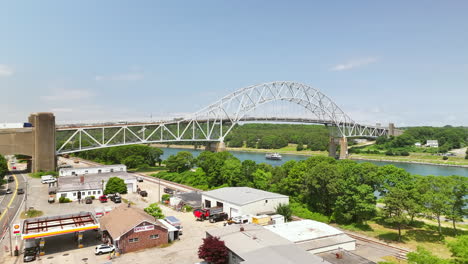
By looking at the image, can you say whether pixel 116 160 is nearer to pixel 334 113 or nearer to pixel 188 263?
pixel 188 263

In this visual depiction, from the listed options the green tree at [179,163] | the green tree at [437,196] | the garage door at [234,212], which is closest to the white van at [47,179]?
the green tree at [179,163]

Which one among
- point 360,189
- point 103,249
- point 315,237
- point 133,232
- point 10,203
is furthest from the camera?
point 10,203

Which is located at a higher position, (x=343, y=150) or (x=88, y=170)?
(x=343, y=150)

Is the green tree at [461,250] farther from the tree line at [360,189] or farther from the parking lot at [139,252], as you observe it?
the parking lot at [139,252]

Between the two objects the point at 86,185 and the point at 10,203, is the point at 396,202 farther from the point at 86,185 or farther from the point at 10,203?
the point at 10,203

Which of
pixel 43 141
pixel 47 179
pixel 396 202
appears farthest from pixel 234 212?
pixel 43 141

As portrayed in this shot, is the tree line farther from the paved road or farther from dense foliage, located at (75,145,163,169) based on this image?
dense foliage, located at (75,145,163,169)

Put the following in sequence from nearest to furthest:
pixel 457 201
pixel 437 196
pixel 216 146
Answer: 1. pixel 437 196
2. pixel 457 201
3. pixel 216 146
